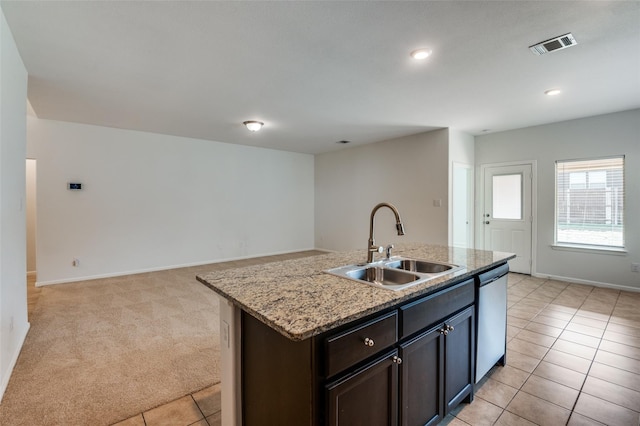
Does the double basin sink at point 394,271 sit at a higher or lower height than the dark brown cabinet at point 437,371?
higher

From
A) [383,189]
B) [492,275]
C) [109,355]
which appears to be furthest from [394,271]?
[383,189]

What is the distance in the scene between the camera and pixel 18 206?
2629 millimetres

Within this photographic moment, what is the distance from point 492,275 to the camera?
2092 millimetres

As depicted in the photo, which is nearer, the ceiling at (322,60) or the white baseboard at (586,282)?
the ceiling at (322,60)

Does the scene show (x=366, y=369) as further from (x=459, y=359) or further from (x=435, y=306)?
(x=459, y=359)

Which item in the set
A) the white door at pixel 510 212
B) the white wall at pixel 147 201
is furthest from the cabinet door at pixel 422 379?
the white wall at pixel 147 201

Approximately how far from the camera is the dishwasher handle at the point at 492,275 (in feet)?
6.44

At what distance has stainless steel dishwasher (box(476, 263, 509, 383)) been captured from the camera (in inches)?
77.9

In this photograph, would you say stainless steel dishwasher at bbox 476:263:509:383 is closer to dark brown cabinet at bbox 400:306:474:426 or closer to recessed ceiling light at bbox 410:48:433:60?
dark brown cabinet at bbox 400:306:474:426

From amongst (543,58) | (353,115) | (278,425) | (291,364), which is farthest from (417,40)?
(278,425)

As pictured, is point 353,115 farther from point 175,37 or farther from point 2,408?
point 2,408

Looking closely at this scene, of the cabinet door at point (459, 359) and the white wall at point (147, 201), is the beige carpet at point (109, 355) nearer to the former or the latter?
the white wall at point (147, 201)

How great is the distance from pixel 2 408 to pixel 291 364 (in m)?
2.12

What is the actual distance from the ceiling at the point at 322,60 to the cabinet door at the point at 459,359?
1991 millimetres
